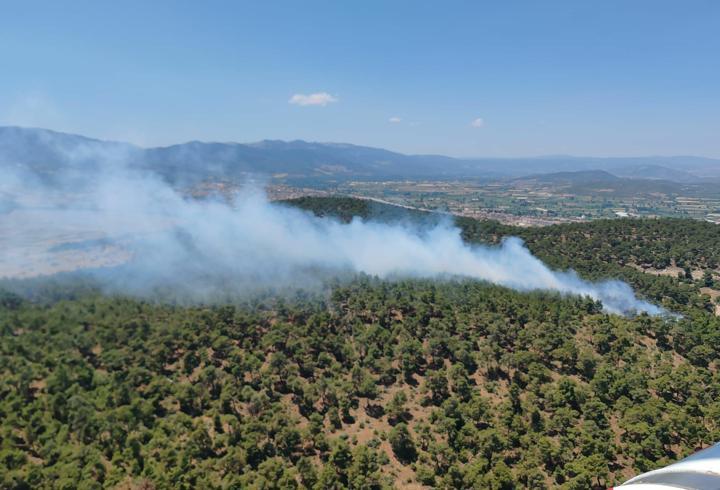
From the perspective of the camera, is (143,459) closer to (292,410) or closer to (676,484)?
(292,410)

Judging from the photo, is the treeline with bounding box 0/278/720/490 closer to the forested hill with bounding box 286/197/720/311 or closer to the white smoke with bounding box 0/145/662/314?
the white smoke with bounding box 0/145/662/314

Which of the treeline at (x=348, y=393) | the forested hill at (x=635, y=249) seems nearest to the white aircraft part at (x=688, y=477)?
the treeline at (x=348, y=393)

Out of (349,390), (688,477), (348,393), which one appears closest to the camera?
(688,477)

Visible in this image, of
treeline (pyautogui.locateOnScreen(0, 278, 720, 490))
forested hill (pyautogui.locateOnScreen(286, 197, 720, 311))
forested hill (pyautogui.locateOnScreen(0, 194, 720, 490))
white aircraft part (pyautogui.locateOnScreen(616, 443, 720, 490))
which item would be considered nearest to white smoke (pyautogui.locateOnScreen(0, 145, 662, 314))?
forested hill (pyautogui.locateOnScreen(286, 197, 720, 311))

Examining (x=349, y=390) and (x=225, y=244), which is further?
(x=225, y=244)

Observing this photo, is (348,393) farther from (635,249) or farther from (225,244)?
(635,249)

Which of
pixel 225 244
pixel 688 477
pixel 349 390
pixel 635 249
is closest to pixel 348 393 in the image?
pixel 349 390

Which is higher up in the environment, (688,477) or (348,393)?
(688,477)

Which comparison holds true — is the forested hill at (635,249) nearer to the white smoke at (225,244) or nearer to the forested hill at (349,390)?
the white smoke at (225,244)
